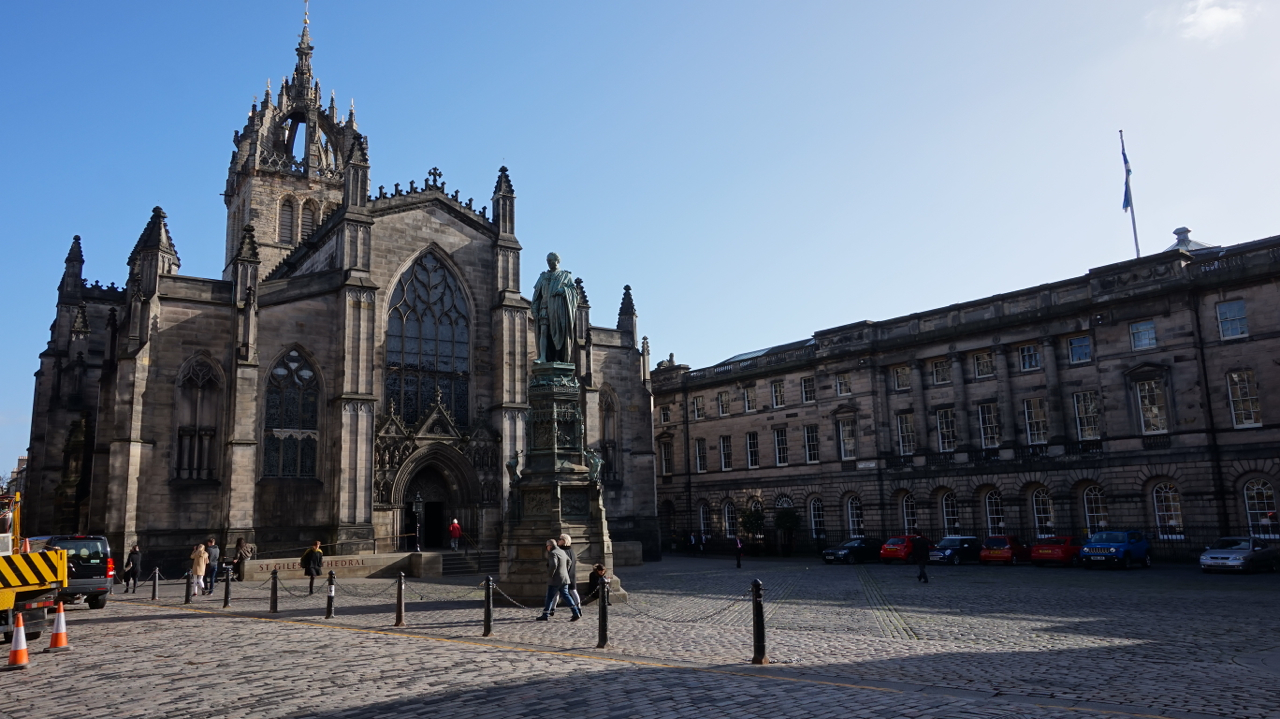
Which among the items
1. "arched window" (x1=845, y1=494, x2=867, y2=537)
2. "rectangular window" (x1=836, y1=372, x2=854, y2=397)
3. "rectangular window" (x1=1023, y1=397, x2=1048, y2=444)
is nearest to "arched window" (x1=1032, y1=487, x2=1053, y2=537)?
"rectangular window" (x1=1023, y1=397, x2=1048, y2=444)

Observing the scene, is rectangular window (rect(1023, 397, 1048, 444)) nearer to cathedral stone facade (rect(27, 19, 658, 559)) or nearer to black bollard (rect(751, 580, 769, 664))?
cathedral stone facade (rect(27, 19, 658, 559))

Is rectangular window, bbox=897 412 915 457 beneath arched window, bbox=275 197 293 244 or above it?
beneath

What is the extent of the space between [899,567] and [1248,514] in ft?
40.4

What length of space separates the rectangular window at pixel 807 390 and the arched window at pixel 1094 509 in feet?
45.9

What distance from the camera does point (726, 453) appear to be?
167 feet

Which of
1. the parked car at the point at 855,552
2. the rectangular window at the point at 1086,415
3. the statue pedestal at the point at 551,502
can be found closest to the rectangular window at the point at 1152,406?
the rectangular window at the point at 1086,415

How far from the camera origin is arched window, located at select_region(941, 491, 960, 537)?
133 feet

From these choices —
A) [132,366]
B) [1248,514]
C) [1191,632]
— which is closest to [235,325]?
[132,366]

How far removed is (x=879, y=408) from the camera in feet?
142

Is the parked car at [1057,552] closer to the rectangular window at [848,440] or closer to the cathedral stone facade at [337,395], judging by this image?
the rectangular window at [848,440]

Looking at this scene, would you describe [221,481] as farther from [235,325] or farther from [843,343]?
[843,343]

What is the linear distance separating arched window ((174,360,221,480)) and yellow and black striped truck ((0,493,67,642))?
56.8ft

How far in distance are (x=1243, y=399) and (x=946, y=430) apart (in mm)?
11955

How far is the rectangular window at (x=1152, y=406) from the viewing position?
34375 millimetres
